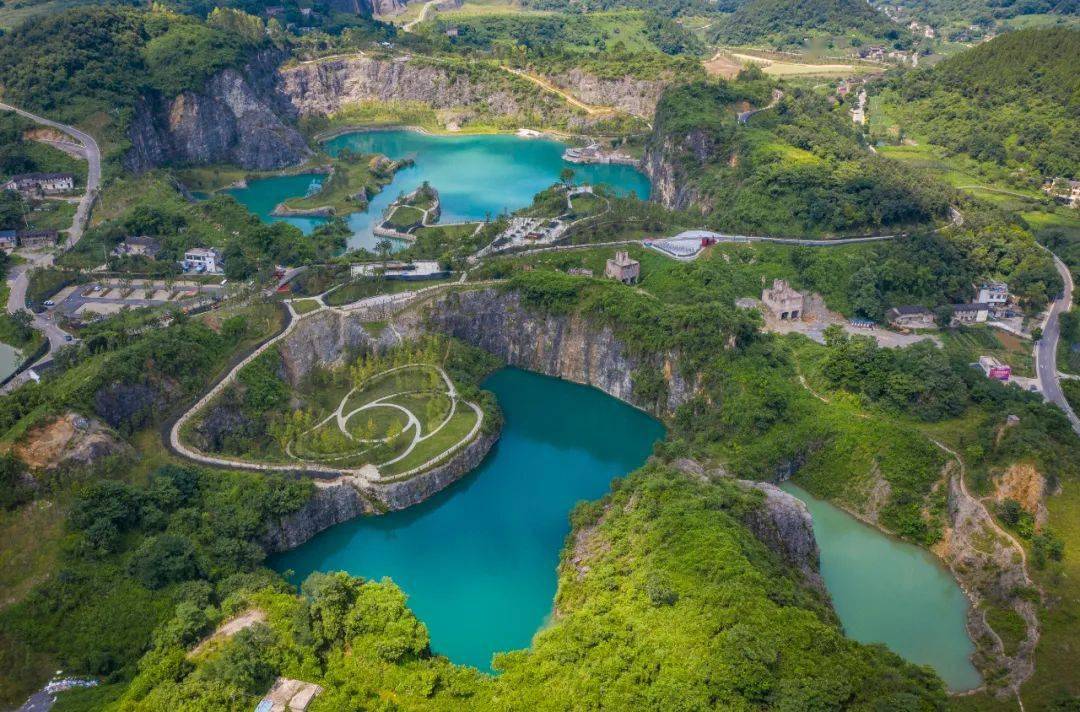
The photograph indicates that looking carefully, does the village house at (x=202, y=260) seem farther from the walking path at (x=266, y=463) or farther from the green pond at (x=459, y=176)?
the walking path at (x=266, y=463)

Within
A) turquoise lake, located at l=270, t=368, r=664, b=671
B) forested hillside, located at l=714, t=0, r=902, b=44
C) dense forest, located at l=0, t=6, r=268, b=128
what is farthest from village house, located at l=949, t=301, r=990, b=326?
forested hillside, located at l=714, t=0, r=902, b=44

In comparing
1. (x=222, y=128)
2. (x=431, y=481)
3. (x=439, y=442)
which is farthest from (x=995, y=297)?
(x=222, y=128)

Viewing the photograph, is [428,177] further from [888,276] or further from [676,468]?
[676,468]

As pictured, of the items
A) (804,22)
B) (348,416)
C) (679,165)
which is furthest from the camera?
(804,22)

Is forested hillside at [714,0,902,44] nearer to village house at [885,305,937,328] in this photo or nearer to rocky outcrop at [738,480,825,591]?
village house at [885,305,937,328]

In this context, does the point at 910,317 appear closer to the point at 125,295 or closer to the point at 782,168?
the point at 782,168

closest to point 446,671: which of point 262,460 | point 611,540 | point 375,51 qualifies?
point 611,540

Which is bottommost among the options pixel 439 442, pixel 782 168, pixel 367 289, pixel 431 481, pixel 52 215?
pixel 431 481

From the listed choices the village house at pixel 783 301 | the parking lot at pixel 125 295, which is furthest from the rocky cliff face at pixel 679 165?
the parking lot at pixel 125 295
